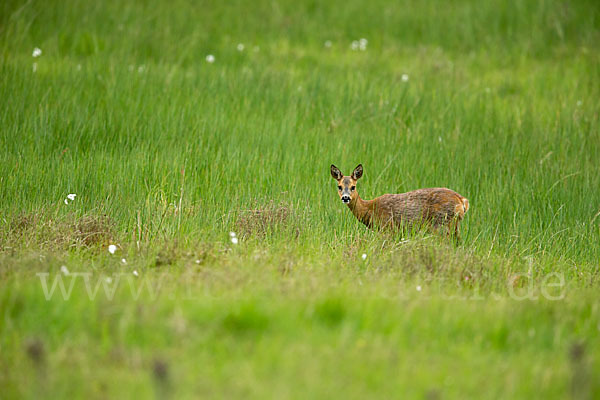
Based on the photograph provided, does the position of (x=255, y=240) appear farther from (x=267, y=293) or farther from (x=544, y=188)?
(x=544, y=188)

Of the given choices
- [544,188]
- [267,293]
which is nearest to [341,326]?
[267,293]

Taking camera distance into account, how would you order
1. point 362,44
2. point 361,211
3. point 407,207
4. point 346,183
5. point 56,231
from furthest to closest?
point 362,44
point 361,211
point 407,207
point 346,183
point 56,231

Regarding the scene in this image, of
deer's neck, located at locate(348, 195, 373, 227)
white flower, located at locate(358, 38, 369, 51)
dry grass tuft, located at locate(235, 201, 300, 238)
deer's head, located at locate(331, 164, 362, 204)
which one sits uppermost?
white flower, located at locate(358, 38, 369, 51)

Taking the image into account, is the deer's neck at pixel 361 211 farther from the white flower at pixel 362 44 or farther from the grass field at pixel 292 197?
the white flower at pixel 362 44

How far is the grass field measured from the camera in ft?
13.9

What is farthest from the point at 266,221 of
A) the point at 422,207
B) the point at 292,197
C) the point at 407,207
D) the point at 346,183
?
the point at 422,207

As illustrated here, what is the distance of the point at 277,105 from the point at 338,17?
584cm

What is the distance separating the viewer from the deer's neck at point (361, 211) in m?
8.23

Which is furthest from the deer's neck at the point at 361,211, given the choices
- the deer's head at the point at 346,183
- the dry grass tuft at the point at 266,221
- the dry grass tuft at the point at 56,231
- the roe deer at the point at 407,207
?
the dry grass tuft at the point at 56,231

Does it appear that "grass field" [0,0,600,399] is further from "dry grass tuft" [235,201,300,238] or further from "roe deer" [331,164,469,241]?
"roe deer" [331,164,469,241]

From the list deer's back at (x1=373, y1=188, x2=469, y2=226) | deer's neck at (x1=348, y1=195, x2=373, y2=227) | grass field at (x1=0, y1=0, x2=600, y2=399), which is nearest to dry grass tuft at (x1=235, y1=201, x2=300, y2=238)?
grass field at (x1=0, y1=0, x2=600, y2=399)

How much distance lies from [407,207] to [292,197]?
4.66ft

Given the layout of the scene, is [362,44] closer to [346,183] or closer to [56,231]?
[346,183]

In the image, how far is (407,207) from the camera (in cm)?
804
